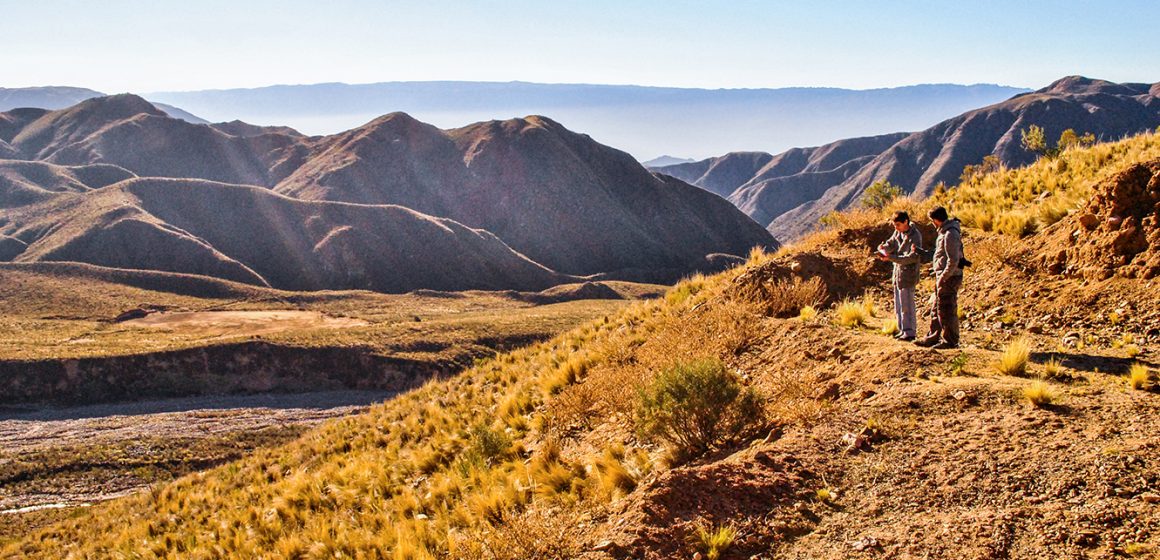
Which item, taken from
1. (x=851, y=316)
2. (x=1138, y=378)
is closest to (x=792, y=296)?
(x=851, y=316)

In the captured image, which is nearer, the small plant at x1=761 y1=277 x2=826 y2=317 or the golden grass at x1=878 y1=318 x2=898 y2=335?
the golden grass at x1=878 y1=318 x2=898 y2=335

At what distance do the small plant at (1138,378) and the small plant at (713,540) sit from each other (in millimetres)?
3595

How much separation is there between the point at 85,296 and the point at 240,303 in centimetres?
1202

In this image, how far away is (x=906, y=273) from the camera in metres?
8.16

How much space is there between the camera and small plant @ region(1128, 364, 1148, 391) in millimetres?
5516

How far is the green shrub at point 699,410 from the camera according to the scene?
6668mm

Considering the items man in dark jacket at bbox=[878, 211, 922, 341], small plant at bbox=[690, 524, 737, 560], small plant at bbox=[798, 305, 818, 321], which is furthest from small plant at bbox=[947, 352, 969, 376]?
small plant at bbox=[690, 524, 737, 560]

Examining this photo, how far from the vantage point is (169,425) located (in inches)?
1262

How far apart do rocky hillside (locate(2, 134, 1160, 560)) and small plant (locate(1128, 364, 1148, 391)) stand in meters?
0.02

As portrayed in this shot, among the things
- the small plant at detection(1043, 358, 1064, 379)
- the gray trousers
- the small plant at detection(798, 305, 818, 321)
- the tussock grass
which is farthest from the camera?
the small plant at detection(798, 305, 818, 321)

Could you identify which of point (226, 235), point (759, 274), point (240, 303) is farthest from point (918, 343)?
point (226, 235)

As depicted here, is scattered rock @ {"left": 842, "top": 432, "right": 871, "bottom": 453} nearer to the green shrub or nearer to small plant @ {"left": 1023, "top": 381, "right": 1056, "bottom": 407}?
the green shrub

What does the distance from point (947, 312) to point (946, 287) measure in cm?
28

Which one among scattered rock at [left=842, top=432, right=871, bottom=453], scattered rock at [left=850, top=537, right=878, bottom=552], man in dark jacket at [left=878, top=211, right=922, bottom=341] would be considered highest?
man in dark jacket at [left=878, top=211, right=922, bottom=341]
